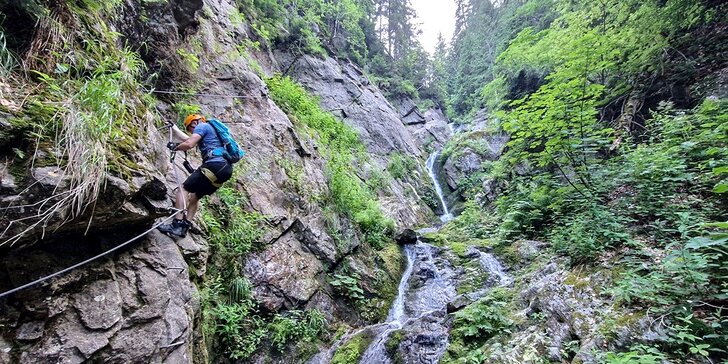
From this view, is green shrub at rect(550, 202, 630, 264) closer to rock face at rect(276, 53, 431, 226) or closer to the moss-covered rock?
the moss-covered rock

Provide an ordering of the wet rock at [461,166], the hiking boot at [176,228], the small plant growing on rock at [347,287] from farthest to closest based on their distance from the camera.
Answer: the wet rock at [461,166]
the small plant growing on rock at [347,287]
the hiking boot at [176,228]

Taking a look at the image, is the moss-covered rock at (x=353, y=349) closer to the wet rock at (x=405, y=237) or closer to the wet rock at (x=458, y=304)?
the wet rock at (x=458, y=304)

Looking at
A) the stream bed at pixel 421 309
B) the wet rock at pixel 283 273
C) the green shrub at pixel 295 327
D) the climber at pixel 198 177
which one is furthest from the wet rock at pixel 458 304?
the climber at pixel 198 177

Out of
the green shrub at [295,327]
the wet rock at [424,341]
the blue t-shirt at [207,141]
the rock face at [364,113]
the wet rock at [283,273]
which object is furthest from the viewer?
the rock face at [364,113]

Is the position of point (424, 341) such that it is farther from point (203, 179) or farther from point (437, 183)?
point (437, 183)

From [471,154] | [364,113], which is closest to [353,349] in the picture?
[364,113]

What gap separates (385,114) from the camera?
2052 centimetres

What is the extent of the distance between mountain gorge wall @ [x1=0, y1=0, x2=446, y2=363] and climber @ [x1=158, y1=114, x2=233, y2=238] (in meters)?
0.24

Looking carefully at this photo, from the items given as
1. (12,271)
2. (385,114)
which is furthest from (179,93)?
(385,114)

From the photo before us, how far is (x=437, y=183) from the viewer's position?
63.4 ft

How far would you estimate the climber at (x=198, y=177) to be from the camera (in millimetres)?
4141

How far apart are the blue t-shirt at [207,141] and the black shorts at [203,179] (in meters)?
0.09

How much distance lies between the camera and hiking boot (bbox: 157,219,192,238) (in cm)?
410

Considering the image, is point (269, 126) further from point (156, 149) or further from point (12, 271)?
point (12, 271)
